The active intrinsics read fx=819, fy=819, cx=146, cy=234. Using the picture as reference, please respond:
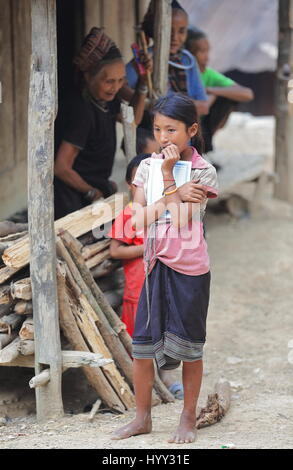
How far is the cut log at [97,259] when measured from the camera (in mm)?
5020

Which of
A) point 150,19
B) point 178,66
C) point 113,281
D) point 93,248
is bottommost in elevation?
point 113,281

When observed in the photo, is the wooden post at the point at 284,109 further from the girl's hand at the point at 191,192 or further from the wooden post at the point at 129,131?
the girl's hand at the point at 191,192

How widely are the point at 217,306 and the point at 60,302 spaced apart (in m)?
2.50

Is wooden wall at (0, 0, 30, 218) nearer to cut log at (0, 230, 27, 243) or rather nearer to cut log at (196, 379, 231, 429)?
cut log at (0, 230, 27, 243)

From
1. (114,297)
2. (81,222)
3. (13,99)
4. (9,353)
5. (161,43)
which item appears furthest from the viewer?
(13,99)

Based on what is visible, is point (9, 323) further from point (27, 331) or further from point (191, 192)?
point (191, 192)

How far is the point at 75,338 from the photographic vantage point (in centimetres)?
459

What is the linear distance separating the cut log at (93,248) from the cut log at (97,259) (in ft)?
0.07

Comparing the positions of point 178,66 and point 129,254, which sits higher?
point 178,66

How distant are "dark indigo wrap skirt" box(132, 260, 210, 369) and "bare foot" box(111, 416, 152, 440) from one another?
1.10 feet

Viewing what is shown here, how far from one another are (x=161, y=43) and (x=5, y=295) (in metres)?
2.17

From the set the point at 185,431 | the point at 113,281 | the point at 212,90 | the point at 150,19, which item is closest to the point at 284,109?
the point at 212,90

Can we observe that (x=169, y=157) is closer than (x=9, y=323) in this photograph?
Yes

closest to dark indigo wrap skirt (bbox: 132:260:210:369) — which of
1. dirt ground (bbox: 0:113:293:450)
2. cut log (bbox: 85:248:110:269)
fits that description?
dirt ground (bbox: 0:113:293:450)
